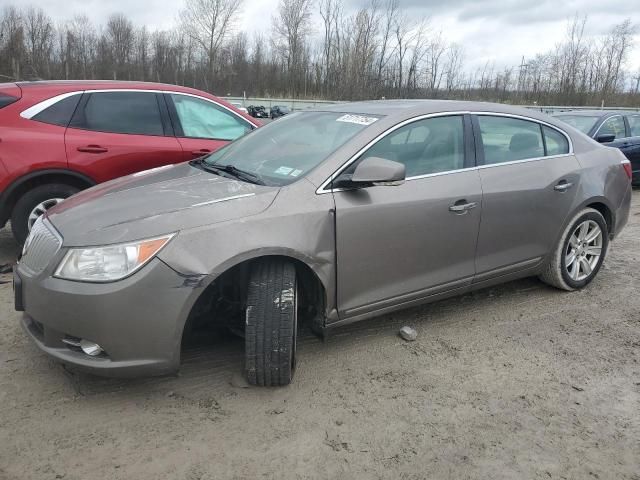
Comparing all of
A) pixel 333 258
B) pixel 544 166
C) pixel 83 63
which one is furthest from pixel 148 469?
pixel 83 63

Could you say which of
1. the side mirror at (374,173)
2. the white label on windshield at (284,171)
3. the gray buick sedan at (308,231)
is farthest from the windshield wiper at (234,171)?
the side mirror at (374,173)

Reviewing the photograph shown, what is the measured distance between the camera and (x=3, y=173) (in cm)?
453

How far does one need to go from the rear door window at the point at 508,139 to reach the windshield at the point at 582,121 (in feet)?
18.1

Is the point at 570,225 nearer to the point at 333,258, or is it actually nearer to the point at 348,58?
the point at 333,258

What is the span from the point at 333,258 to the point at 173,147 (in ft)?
9.66

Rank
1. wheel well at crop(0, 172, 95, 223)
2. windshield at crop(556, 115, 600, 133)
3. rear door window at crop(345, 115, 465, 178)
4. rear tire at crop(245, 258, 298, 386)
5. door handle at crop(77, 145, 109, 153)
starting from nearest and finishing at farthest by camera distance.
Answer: rear tire at crop(245, 258, 298, 386)
rear door window at crop(345, 115, 465, 178)
wheel well at crop(0, 172, 95, 223)
door handle at crop(77, 145, 109, 153)
windshield at crop(556, 115, 600, 133)

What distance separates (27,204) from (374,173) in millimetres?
3381

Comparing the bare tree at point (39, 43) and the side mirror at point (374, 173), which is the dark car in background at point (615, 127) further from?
the bare tree at point (39, 43)

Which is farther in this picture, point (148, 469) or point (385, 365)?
point (385, 365)

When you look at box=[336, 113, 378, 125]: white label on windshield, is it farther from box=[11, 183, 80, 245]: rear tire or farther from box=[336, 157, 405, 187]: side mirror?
box=[11, 183, 80, 245]: rear tire

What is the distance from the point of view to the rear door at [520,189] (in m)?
3.68

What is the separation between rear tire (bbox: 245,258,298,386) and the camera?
2.76m

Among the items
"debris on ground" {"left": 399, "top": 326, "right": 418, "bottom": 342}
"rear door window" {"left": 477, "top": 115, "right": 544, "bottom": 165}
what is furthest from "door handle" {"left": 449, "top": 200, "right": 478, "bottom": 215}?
"debris on ground" {"left": 399, "top": 326, "right": 418, "bottom": 342}

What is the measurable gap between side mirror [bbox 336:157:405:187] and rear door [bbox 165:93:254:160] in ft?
8.75
